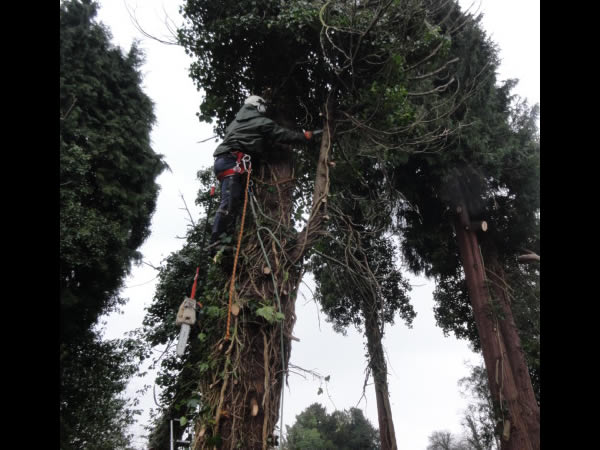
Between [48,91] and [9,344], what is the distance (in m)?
0.84

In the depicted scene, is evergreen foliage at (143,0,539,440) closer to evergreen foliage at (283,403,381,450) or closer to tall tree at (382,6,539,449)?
tall tree at (382,6,539,449)

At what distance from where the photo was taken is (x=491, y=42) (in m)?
9.24

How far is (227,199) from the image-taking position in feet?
9.45

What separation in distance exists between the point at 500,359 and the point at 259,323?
6459 mm

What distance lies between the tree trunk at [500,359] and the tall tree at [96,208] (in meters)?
7.24

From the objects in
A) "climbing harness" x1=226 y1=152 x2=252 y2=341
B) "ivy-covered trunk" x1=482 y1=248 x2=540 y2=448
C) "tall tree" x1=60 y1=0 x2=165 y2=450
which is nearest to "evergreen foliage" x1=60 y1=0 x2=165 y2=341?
"tall tree" x1=60 y1=0 x2=165 y2=450

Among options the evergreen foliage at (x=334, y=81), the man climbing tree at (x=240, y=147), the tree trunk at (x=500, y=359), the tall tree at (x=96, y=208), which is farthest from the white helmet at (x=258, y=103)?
the tree trunk at (x=500, y=359)

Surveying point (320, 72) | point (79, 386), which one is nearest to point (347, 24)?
point (320, 72)

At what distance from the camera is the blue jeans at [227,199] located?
9.30 feet

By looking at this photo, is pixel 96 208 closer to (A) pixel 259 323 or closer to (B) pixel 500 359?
(A) pixel 259 323

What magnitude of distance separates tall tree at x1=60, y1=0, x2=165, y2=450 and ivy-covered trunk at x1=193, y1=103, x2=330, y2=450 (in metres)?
6.09

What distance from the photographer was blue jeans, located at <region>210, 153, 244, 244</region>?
284cm

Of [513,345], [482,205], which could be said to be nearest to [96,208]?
[482,205]

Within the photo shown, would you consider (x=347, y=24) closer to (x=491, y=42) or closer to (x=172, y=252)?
(x=172, y=252)
